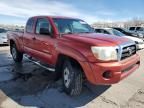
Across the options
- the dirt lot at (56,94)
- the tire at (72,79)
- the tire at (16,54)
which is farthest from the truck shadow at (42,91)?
the tire at (16,54)

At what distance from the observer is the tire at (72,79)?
484 centimetres

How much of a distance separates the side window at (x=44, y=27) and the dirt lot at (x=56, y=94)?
139 centimetres

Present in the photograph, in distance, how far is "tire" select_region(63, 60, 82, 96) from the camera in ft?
15.9

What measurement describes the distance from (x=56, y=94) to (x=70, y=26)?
1937 mm

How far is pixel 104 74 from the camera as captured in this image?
4363mm

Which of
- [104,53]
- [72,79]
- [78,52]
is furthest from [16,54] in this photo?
[104,53]

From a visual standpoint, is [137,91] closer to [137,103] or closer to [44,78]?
[137,103]

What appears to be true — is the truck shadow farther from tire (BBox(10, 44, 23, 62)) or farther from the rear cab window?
tire (BBox(10, 44, 23, 62))

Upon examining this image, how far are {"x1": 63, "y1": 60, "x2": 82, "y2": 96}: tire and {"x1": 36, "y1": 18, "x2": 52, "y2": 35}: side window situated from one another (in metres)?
1.12

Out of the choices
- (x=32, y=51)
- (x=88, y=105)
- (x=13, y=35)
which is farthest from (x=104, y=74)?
(x=13, y=35)

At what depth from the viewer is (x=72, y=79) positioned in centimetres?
487

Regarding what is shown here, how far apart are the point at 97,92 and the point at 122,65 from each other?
120cm

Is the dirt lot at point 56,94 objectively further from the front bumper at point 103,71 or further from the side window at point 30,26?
the side window at point 30,26

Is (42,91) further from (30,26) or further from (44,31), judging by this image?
(30,26)
